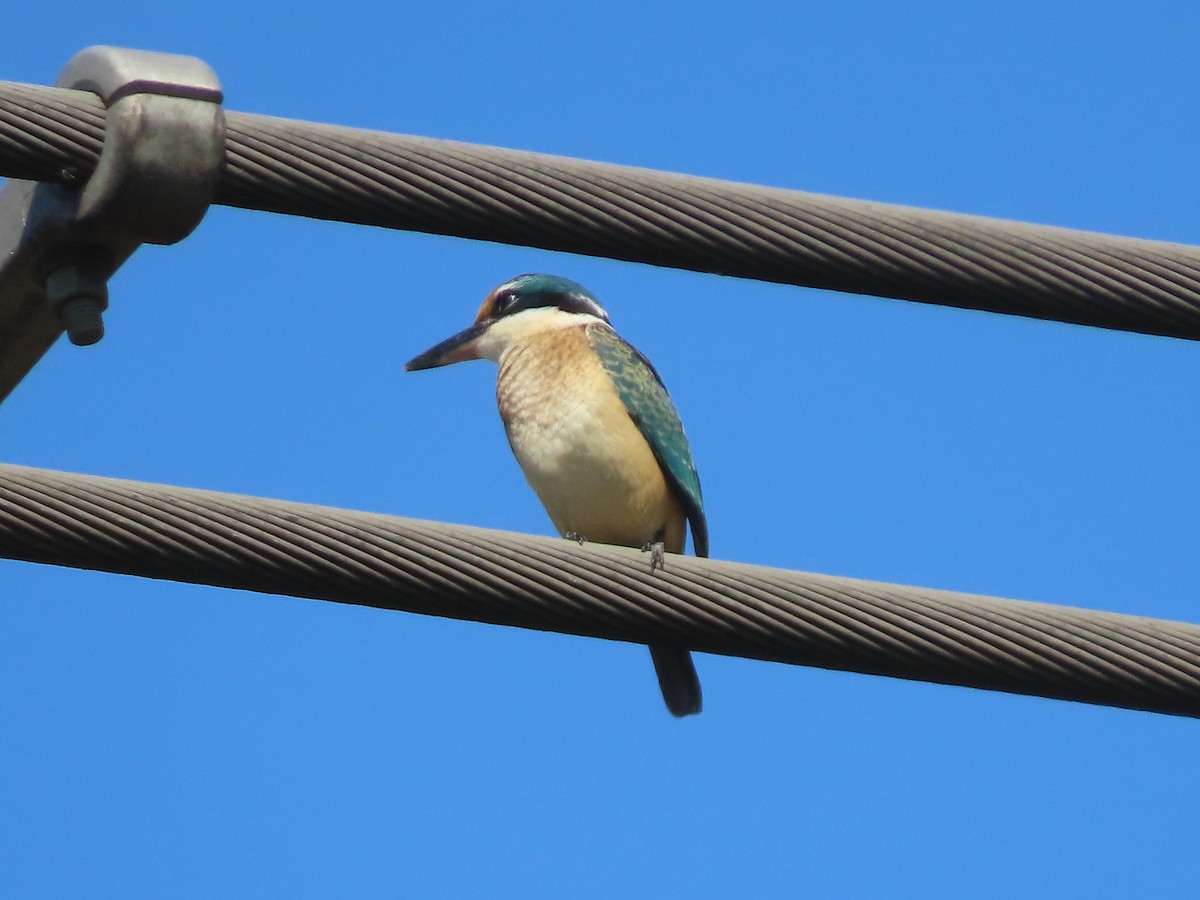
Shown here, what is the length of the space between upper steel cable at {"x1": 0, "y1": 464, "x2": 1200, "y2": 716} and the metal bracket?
14.1 inches

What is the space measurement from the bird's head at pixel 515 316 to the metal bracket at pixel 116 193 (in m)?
3.10

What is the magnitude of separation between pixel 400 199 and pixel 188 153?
320mm

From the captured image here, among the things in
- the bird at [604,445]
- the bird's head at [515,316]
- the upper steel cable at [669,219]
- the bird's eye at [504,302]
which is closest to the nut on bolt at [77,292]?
the upper steel cable at [669,219]

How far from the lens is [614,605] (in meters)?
2.68

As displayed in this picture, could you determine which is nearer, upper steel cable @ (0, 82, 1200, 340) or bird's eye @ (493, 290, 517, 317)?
upper steel cable @ (0, 82, 1200, 340)

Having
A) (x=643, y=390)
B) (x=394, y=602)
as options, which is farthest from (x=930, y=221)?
(x=643, y=390)

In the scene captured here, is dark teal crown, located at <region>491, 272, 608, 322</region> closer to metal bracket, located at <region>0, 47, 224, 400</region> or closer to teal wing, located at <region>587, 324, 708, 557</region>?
teal wing, located at <region>587, 324, 708, 557</region>

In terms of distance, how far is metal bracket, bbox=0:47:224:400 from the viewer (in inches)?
101

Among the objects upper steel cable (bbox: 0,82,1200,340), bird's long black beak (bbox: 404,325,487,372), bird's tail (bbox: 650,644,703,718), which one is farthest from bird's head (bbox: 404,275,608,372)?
upper steel cable (bbox: 0,82,1200,340)

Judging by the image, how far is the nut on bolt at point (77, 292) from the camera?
8.62 feet

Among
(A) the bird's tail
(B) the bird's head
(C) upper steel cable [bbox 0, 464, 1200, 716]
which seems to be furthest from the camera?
(B) the bird's head

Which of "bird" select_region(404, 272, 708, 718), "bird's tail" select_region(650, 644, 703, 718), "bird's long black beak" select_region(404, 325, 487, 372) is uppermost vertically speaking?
"bird's long black beak" select_region(404, 325, 487, 372)

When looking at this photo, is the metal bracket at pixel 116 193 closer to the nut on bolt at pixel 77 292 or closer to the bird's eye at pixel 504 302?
the nut on bolt at pixel 77 292

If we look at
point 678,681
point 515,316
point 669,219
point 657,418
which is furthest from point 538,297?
point 669,219
